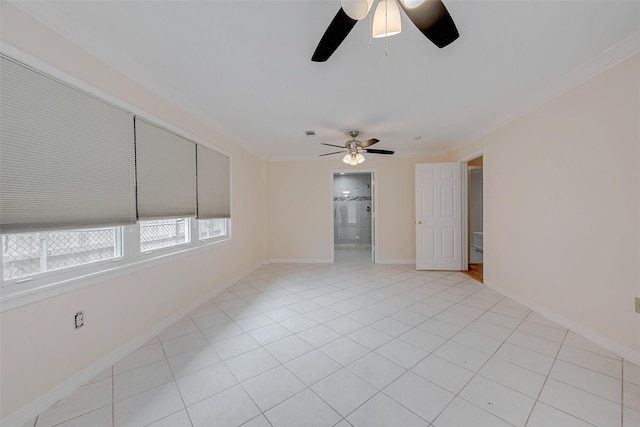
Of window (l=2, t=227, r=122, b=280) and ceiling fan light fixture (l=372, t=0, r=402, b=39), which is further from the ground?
ceiling fan light fixture (l=372, t=0, r=402, b=39)

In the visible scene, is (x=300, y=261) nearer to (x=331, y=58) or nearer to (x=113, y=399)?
(x=113, y=399)

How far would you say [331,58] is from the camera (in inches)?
74.1

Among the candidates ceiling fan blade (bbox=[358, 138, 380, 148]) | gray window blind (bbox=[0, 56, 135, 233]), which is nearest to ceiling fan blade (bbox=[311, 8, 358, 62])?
gray window blind (bbox=[0, 56, 135, 233])

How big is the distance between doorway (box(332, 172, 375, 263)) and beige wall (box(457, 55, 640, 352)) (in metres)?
4.30

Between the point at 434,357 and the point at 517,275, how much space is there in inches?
76.9

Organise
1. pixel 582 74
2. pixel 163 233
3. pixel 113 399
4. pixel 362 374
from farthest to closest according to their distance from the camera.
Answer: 1. pixel 163 233
2. pixel 582 74
3. pixel 362 374
4. pixel 113 399

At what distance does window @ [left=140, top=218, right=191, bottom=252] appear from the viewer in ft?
7.41

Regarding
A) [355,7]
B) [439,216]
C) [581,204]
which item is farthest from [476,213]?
[355,7]

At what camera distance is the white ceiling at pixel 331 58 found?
144cm

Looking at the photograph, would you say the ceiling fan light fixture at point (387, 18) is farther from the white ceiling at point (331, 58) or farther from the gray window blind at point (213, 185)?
the gray window blind at point (213, 185)

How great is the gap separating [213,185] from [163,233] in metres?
0.96

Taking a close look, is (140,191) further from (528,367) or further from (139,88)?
(528,367)

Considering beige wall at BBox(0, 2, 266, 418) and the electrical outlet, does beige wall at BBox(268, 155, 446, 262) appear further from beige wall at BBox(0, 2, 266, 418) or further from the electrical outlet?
the electrical outlet

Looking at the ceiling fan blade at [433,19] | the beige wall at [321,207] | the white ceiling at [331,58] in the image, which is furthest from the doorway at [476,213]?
the ceiling fan blade at [433,19]
